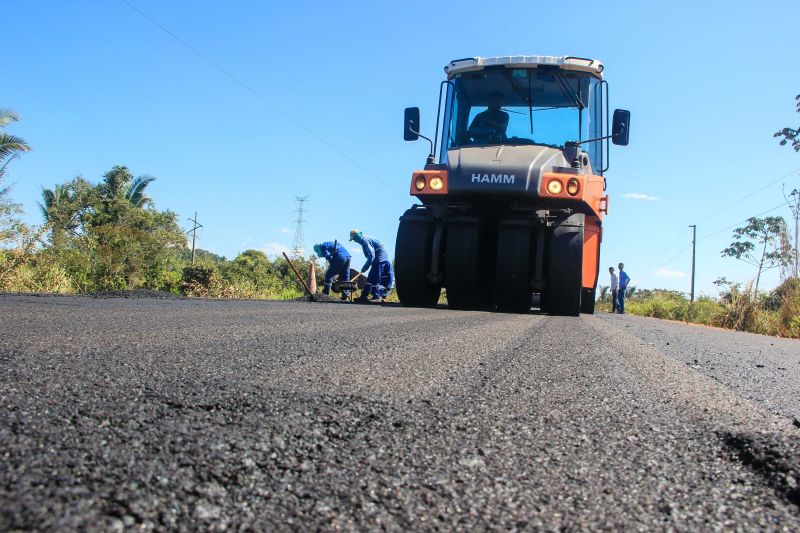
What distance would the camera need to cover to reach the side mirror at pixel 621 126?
24.7 ft

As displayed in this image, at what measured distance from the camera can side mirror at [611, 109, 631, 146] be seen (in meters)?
7.52

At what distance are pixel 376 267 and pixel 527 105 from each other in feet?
16.5

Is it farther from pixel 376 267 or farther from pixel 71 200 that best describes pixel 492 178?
pixel 71 200

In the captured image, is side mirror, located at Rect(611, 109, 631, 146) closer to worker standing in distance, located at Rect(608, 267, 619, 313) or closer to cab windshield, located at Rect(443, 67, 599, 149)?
cab windshield, located at Rect(443, 67, 599, 149)

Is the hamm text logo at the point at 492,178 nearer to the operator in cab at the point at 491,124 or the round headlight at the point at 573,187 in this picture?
the round headlight at the point at 573,187

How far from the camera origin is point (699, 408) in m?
1.91

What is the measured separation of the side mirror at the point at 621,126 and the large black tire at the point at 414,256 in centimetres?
245

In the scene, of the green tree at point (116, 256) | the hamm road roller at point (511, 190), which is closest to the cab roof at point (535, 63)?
the hamm road roller at point (511, 190)

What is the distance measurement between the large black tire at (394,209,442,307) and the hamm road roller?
0.04 ft

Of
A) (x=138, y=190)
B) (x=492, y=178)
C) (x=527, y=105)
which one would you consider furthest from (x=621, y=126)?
(x=138, y=190)

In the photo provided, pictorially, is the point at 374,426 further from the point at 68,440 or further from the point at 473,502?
the point at 68,440

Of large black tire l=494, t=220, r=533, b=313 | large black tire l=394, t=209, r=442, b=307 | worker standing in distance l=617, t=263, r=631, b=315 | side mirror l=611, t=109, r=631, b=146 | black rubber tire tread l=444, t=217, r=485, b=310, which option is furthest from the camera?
worker standing in distance l=617, t=263, r=631, b=315

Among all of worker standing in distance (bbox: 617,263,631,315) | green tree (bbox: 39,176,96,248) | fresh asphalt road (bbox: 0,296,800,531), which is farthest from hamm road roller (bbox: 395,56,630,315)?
green tree (bbox: 39,176,96,248)

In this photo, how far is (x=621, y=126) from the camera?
7.52 metres
